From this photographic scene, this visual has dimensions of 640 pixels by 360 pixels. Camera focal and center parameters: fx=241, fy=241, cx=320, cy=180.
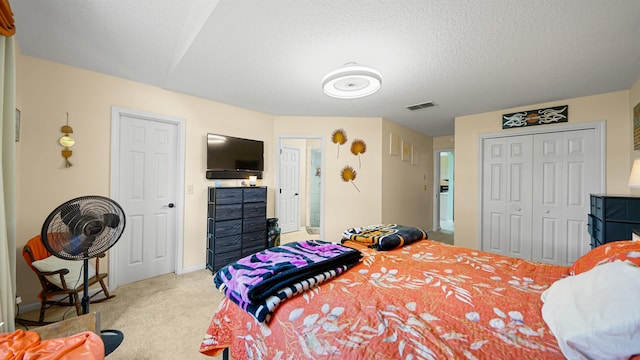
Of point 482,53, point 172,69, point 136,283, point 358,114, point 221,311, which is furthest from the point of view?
point 358,114

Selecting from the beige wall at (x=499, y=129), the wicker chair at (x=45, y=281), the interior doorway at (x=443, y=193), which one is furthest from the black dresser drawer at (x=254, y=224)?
the interior doorway at (x=443, y=193)

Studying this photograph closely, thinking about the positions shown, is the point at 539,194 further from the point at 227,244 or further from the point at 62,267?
the point at 62,267

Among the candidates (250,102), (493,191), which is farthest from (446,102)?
(250,102)

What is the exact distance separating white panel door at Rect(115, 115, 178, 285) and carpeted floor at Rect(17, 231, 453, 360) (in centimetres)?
24

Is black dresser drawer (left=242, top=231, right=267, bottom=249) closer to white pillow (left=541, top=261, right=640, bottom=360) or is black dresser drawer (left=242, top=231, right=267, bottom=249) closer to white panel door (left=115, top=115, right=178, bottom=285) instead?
white panel door (left=115, top=115, right=178, bottom=285)

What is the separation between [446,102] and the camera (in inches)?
133

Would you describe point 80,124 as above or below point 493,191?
above

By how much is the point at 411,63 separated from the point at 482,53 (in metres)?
0.58

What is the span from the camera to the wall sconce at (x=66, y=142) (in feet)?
7.79

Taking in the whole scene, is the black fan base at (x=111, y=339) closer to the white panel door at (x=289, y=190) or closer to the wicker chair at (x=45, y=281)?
the wicker chair at (x=45, y=281)

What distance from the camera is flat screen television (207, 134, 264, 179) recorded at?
10.9 feet

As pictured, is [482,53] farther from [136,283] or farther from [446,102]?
[136,283]

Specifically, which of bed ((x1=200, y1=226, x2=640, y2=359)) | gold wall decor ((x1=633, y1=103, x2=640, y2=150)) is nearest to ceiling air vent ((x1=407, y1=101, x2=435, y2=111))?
gold wall decor ((x1=633, y1=103, x2=640, y2=150))

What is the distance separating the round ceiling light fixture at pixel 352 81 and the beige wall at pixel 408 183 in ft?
7.17
